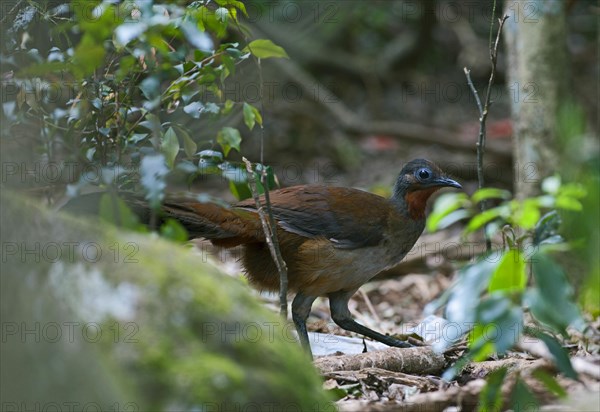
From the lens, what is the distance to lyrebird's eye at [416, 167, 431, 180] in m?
5.17

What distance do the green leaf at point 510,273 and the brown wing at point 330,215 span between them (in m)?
2.44

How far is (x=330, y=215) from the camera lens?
4.78m

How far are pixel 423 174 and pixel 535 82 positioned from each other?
65.9 inches

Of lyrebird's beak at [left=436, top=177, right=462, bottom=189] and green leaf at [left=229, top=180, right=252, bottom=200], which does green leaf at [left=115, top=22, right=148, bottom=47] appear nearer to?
green leaf at [left=229, top=180, right=252, bottom=200]

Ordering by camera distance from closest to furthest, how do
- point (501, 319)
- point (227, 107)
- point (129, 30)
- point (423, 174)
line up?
point (501, 319) → point (129, 30) → point (227, 107) → point (423, 174)

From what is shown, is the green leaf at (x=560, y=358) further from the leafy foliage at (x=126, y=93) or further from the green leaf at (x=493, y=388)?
the leafy foliage at (x=126, y=93)

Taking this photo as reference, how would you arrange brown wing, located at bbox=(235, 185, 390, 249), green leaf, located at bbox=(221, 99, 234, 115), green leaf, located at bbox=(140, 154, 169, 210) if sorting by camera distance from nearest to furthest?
green leaf, located at bbox=(140, 154, 169, 210), green leaf, located at bbox=(221, 99, 234, 115), brown wing, located at bbox=(235, 185, 390, 249)

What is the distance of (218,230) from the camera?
4488 millimetres

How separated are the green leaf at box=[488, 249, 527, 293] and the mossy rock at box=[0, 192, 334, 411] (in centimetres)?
61

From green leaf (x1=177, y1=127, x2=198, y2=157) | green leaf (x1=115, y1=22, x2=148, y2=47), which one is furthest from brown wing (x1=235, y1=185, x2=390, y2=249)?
green leaf (x1=115, y1=22, x2=148, y2=47)

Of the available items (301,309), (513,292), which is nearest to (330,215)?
(301,309)

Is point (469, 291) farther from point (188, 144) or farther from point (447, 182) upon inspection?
point (447, 182)

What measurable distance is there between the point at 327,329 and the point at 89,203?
2.37 metres

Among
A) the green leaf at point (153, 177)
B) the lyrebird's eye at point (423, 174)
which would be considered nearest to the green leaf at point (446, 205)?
the green leaf at point (153, 177)
